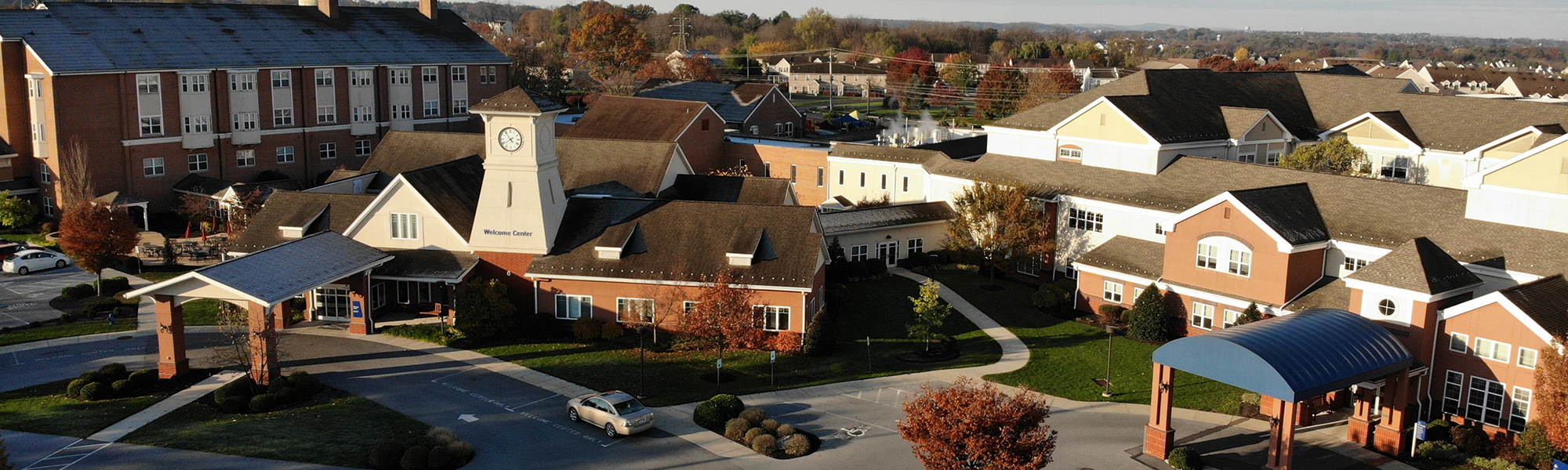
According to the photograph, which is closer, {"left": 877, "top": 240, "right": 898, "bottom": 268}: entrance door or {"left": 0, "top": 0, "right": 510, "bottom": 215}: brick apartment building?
{"left": 877, "top": 240, "right": 898, "bottom": 268}: entrance door

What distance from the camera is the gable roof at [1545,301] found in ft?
106

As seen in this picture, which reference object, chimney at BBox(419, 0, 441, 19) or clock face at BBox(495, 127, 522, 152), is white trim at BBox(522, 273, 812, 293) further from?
chimney at BBox(419, 0, 441, 19)

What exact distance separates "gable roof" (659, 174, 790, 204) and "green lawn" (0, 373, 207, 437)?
24.4 metres

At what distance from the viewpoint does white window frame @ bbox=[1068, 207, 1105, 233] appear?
51.7m

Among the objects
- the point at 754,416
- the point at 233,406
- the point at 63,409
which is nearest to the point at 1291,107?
the point at 754,416

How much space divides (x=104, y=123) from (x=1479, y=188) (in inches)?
2527

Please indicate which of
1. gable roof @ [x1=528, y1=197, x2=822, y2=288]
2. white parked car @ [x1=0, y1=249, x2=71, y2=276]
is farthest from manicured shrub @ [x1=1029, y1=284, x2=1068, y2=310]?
white parked car @ [x1=0, y1=249, x2=71, y2=276]

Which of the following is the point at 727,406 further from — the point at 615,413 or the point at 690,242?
the point at 690,242

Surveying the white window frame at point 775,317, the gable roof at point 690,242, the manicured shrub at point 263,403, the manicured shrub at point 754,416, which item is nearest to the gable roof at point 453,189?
the gable roof at point 690,242

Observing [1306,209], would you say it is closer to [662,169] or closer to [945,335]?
[945,335]

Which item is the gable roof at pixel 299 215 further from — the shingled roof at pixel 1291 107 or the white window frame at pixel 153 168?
the shingled roof at pixel 1291 107

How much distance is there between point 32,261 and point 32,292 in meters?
4.61

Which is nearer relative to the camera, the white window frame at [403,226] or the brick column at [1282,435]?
the brick column at [1282,435]

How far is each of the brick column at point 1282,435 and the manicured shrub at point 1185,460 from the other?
5.90ft
